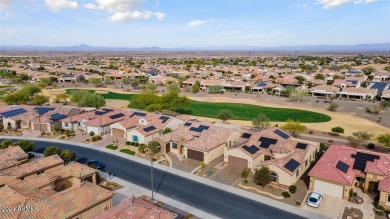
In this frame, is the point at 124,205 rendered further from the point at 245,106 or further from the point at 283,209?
the point at 245,106

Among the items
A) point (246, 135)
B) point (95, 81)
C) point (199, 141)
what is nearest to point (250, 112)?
point (246, 135)

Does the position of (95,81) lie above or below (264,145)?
above

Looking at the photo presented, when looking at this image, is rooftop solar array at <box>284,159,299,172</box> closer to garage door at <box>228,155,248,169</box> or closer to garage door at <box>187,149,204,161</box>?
garage door at <box>228,155,248,169</box>

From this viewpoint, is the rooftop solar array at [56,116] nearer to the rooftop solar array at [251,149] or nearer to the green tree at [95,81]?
the rooftop solar array at [251,149]

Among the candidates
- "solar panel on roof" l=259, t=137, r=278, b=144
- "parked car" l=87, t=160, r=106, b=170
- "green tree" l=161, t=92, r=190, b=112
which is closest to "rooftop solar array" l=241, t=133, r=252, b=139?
"solar panel on roof" l=259, t=137, r=278, b=144

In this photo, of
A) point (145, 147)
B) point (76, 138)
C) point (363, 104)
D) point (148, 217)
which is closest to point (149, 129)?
point (145, 147)

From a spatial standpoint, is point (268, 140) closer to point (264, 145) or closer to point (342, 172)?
point (264, 145)
